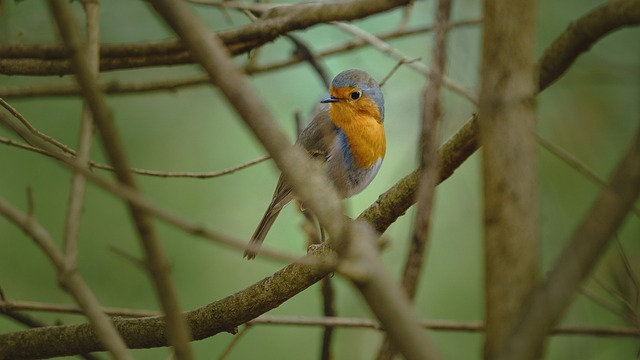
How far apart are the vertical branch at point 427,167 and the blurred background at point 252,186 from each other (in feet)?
8.78

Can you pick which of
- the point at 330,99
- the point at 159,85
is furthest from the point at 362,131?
the point at 159,85

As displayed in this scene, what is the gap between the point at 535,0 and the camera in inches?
45.0

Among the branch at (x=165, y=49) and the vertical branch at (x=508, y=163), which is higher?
the branch at (x=165, y=49)

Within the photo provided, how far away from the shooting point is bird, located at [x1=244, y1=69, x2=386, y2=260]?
3.81m

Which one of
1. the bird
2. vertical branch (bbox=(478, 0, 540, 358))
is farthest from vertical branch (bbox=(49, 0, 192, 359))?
the bird

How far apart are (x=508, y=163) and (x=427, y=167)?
7.0 inches

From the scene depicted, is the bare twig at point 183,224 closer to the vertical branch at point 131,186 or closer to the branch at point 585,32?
the vertical branch at point 131,186

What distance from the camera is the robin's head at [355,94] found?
158 inches

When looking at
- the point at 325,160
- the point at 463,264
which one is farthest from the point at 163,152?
the point at 463,264

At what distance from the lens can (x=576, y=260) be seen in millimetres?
997

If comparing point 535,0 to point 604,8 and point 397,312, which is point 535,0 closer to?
point 397,312

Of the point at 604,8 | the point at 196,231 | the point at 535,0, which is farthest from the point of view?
the point at 604,8

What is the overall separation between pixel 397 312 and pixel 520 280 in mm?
165

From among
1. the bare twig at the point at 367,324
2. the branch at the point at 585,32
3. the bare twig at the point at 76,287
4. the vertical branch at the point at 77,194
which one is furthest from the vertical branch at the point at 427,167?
the bare twig at the point at 367,324
